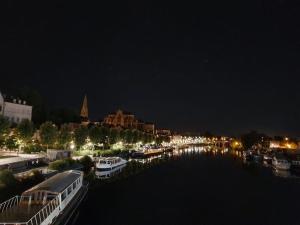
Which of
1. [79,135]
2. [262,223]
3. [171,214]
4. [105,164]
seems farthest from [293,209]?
[79,135]

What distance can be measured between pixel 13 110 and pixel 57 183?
57586mm

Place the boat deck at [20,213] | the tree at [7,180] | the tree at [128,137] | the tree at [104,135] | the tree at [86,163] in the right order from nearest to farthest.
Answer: the boat deck at [20,213]
the tree at [7,180]
the tree at [86,163]
the tree at [104,135]
the tree at [128,137]

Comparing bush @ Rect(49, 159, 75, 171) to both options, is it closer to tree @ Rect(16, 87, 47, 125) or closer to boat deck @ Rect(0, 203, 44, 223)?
boat deck @ Rect(0, 203, 44, 223)

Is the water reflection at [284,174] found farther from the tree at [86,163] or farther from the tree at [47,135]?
the tree at [47,135]

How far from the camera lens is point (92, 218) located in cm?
2973

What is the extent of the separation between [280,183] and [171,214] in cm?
3547

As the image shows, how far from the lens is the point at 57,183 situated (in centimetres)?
2772

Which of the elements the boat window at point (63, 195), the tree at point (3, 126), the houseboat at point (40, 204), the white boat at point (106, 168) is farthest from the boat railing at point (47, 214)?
the tree at point (3, 126)

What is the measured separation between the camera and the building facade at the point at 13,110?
73575mm

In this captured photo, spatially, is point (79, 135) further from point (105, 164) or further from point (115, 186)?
point (115, 186)

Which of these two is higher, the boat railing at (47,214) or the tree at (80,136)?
the tree at (80,136)

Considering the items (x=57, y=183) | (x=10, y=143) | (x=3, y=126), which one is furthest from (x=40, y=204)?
(x=10, y=143)

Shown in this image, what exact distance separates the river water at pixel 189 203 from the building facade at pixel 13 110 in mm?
40243

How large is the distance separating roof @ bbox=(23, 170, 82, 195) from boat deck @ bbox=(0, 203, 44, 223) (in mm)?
1624
